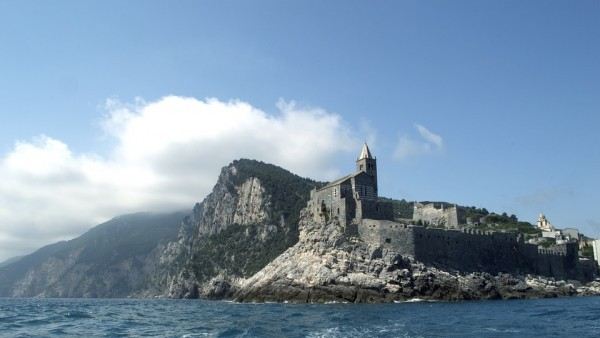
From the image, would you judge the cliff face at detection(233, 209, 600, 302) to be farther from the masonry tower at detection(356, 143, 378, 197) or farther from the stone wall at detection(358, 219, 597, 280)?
the masonry tower at detection(356, 143, 378, 197)

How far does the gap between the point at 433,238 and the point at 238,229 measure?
246 ft

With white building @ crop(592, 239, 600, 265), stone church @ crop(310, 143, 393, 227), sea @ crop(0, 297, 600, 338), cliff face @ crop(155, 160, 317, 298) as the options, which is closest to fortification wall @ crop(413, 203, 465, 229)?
stone church @ crop(310, 143, 393, 227)

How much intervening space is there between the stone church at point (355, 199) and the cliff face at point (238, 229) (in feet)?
127

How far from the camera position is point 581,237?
124m

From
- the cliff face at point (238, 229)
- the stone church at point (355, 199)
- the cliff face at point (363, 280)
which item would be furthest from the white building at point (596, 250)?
the cliff face at point (238, 229)

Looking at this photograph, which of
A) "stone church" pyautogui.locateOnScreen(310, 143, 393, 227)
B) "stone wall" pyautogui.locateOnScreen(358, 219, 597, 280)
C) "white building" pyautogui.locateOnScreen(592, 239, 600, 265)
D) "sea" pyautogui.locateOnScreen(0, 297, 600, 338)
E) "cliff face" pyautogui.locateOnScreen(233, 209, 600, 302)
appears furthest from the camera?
"white building" pyautogui.locateOnScreen(592, 239, 600, 265)

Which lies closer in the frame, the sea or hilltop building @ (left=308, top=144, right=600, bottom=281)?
the sea

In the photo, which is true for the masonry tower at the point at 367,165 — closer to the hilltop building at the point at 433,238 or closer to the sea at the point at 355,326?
the hilltop building at the point at 433,238

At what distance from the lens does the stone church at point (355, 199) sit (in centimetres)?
7912

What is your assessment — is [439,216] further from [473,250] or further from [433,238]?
[433,238]

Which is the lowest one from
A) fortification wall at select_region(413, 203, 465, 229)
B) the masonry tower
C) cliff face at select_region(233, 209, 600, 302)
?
cliff face at select_region(233, 209, 600, 302)

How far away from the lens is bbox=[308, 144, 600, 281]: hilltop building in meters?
74.0

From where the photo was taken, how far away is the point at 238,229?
14225 cm

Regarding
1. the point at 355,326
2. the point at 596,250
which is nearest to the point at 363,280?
the point at 355,326
